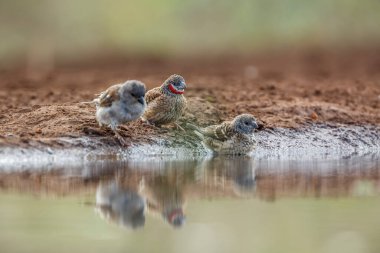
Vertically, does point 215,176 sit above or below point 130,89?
below

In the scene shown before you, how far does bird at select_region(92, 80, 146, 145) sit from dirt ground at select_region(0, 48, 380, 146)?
254 mm

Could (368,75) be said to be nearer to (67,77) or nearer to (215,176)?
(67,77)

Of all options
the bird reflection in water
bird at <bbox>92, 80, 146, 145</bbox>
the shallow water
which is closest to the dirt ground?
bird at <bbox>92, 80, 146, 145</bbox>

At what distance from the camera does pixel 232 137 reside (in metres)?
12.2

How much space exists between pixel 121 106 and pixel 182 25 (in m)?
13.3

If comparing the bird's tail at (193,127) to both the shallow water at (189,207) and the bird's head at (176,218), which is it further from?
the bird's head at (176,218)

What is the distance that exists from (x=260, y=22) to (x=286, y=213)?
16.3 metres

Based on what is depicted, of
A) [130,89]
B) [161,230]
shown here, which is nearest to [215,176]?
[130,89]

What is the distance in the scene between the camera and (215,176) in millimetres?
10266

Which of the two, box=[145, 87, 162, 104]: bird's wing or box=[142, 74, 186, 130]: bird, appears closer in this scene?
box=[142, 74, 186, 130]: bird

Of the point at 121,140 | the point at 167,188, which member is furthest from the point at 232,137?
the point at 167,188

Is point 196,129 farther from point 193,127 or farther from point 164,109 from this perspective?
point 164,109

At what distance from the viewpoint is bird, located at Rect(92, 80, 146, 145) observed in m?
11.3

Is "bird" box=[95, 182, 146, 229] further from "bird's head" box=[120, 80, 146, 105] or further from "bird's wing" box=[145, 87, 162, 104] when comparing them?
"bird's wing" box=[145, 87, 162, 104]
